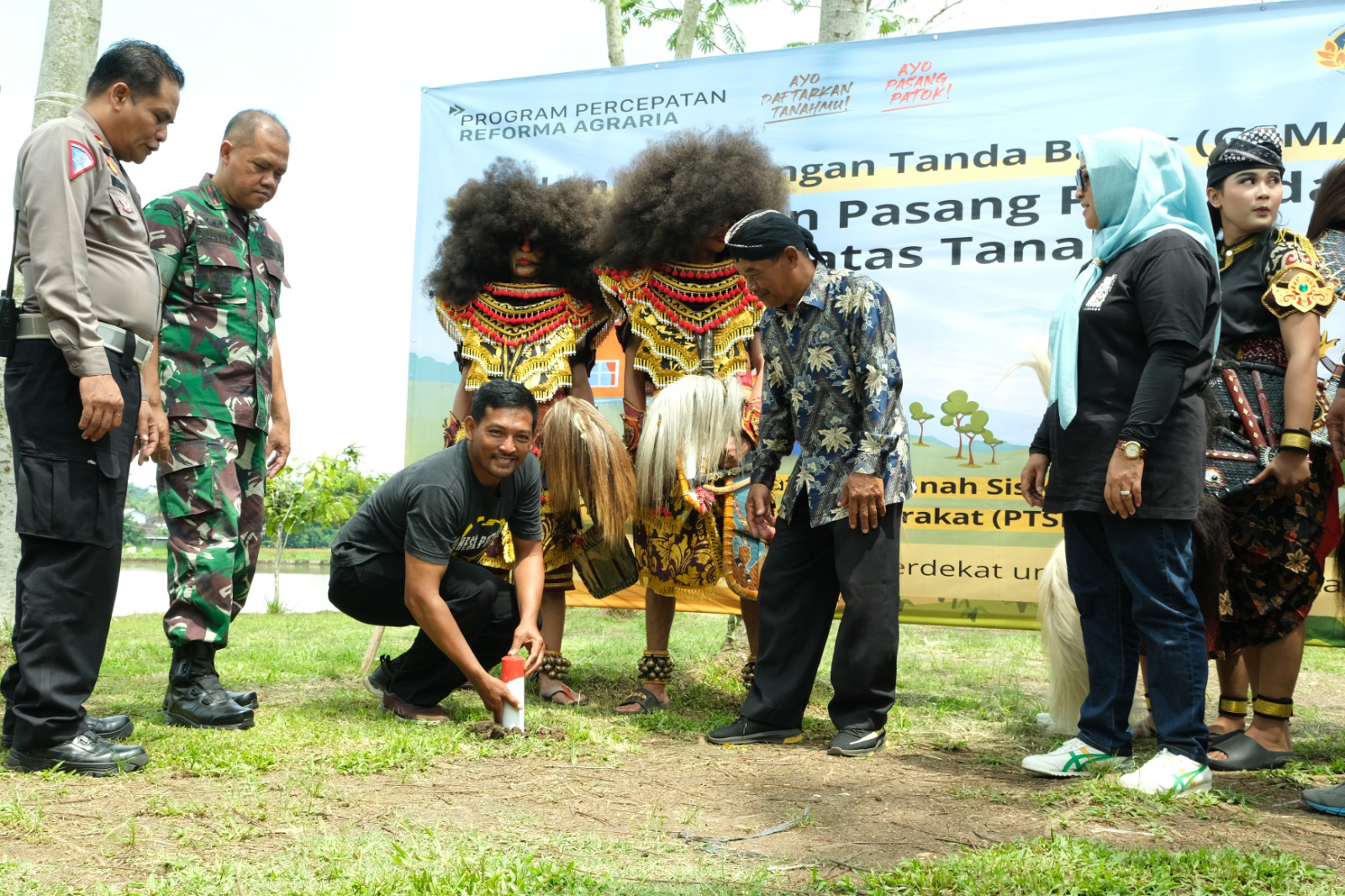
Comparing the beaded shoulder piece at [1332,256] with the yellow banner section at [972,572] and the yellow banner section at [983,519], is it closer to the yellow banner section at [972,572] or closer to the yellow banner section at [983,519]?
the yellow banner section at [983,519]

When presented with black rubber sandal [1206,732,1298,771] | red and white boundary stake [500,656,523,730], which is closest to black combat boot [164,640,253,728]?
red and white boundary stake [500,656,523,730]

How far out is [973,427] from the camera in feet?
17.8

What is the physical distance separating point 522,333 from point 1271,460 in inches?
121

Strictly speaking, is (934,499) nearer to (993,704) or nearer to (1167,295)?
(993,704)

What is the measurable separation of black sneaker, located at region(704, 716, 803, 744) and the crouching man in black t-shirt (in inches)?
29.4

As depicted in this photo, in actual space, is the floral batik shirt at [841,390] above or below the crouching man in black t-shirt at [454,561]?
above

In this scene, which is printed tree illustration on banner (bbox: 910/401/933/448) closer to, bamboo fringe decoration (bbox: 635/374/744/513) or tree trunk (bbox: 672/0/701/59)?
bamboo fringe decoration (bbox: 635/374/744/513)

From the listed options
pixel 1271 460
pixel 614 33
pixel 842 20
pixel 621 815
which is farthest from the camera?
pixel 614 33

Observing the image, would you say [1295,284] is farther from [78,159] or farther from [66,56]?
[66,56]

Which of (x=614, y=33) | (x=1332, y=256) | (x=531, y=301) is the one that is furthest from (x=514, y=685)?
(x=614, y=33)

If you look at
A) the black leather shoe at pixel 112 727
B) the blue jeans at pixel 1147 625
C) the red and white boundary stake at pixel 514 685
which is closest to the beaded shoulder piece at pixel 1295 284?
the blue jeans at pixel 1147 625

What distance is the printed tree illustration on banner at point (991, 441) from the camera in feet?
17.6

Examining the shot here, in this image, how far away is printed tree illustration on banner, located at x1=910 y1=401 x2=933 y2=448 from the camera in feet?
18.0

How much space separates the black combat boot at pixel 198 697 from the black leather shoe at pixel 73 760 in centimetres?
67
